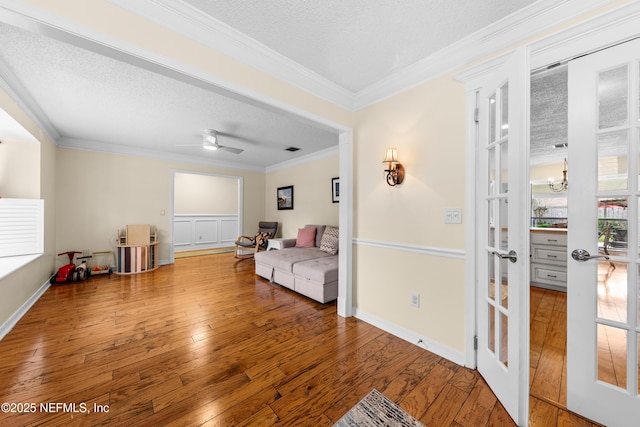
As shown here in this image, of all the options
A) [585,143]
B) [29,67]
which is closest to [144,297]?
[29,67]

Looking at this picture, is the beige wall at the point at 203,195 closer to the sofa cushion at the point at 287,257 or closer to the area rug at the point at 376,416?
the sofa cushion at the point at 287,257

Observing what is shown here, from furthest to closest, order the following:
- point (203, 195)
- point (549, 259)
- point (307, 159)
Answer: point (203, 195) → point (307, 159) → point (549, 259)

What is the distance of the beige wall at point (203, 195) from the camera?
7.11 meters

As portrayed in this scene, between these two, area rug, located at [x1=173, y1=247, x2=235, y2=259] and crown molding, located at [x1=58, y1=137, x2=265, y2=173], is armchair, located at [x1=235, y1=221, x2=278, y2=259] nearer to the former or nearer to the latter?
area rug, located at [x1=173, y1=247, x2=235, y2=259]

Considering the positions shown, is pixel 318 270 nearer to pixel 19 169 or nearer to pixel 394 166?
pixel 394 166

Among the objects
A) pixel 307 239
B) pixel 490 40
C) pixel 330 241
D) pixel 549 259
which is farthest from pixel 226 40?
pixel 549 259

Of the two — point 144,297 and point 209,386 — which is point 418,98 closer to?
point 209,386

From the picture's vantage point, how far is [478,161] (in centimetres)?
169

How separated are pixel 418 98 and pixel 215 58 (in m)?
1.67

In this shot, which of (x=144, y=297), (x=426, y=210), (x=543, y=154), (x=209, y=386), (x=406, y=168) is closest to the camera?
(x=209, y=386)

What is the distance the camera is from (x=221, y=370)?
1712mm

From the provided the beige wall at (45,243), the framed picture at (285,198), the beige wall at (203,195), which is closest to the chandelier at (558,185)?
the framed picture at (285,198)

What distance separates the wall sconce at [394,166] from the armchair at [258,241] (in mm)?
3810

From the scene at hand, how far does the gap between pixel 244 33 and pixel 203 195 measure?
262 inches
